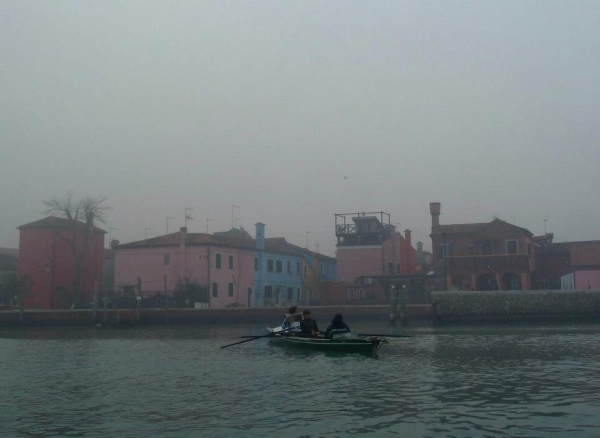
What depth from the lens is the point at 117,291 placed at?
202 feet

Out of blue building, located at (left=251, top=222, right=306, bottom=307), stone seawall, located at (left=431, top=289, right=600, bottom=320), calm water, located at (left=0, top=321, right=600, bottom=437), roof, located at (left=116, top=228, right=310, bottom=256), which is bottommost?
calm water, located at (left=0, top=321, right=600, bottom=437)

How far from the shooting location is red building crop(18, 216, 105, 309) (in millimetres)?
60625

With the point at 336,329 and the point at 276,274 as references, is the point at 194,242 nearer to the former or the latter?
the point at 276,274

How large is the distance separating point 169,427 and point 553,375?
1113 cm

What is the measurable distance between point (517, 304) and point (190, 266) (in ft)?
86.1

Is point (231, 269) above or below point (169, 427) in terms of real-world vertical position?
above

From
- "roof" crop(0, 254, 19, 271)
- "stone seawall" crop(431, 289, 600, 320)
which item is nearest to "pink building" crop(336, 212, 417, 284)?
"stone seawall" crop(431, 289, 600, 320)

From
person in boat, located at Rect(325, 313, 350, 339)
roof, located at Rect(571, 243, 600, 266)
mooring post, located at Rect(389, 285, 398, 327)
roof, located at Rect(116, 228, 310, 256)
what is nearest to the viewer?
person in boat, located at Rect(325, 313, 350, 339)

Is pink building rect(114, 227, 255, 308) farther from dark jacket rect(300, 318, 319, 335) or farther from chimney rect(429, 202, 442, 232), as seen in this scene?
dark jacket rect(300, 318, 319, 335)

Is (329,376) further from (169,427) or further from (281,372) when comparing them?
(169,427)

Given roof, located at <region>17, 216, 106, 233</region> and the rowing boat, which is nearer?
the rowing boat

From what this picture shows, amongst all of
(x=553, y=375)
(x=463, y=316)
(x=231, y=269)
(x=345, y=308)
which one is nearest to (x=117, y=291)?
(x=231, y=269)

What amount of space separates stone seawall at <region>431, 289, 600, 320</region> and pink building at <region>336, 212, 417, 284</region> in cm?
1549

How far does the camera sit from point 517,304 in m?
48.9
